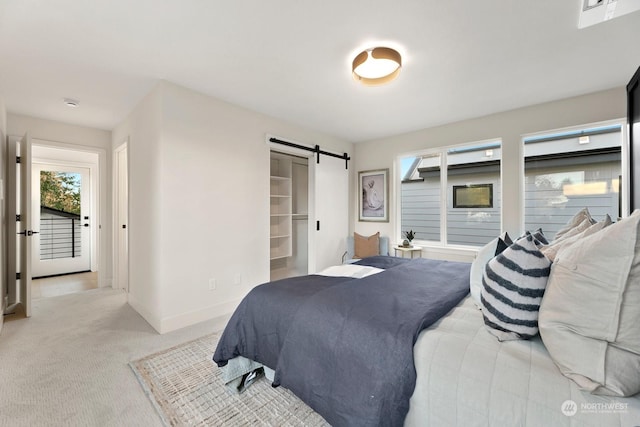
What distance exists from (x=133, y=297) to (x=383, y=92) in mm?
3781

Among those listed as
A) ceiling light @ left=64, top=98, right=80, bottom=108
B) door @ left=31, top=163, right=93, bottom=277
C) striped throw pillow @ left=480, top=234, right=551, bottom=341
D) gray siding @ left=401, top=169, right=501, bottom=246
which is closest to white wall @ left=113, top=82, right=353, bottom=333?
ceiling light @ left=64, top=98, right=80, bottom=108

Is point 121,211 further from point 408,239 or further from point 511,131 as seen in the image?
point 511,131

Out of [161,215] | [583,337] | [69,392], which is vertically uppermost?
[161,215]

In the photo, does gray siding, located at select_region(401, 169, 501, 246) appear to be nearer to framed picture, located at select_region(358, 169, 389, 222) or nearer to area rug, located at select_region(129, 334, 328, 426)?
framed picture, located at select_region(358, 169, 389, 222)

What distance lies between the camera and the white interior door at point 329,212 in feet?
14.3

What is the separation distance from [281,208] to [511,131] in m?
3.68

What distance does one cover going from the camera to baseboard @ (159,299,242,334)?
8.81 ft

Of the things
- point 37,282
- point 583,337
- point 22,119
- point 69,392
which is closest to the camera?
point 583,337

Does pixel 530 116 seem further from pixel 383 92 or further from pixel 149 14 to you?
pixel 149 14

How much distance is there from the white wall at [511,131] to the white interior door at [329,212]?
769 mm

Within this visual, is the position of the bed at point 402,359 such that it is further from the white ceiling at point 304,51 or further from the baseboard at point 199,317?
the white ceiling at point 304,51

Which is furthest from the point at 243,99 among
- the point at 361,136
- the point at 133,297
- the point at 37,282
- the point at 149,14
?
the point at 37,282

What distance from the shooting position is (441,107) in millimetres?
3316

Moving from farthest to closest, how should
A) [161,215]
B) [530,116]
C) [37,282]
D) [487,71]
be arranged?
[37,282] < [530,116] < [161,215] < [487,71]
